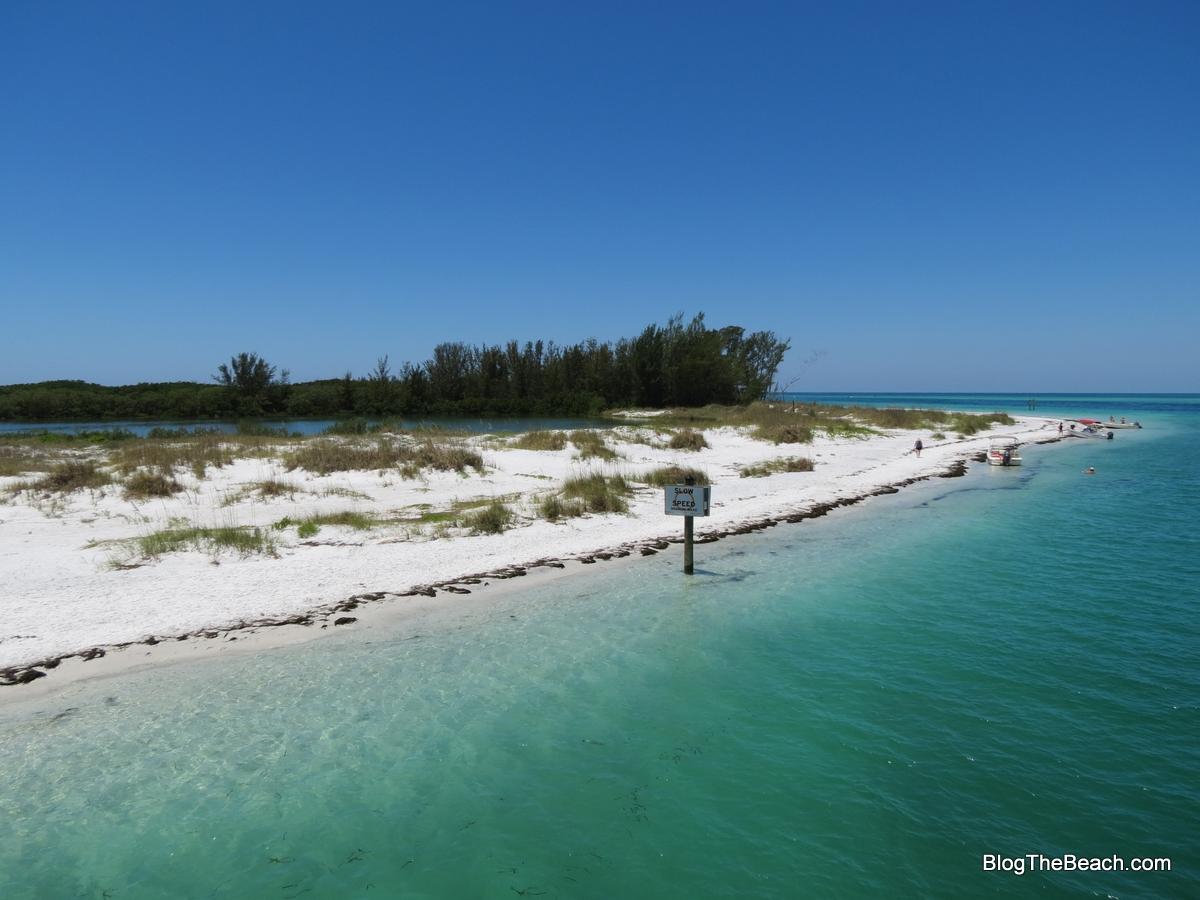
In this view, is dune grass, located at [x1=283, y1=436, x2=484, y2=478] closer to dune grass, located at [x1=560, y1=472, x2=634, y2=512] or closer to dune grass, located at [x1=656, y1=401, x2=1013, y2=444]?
dune grass, located at [x1=560, y1=472, x2=634, y2=512]

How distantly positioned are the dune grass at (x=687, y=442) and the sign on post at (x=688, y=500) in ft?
60.7

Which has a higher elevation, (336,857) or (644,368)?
(644,368)

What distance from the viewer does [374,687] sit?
686 centimetres

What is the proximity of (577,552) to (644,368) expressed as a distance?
5729 centimetres

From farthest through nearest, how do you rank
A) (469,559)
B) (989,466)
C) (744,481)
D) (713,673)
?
(989,466) → (744,481) → (469,559) → (713,673)

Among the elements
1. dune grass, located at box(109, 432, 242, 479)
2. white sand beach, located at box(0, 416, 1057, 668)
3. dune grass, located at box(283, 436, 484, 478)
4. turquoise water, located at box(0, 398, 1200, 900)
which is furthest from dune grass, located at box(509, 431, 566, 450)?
turquoise water, located at box(0, 398, 1200, 900)

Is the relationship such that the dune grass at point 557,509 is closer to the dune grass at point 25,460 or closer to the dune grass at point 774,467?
the dune grass at point 774,467

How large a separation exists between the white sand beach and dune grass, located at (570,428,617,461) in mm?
653

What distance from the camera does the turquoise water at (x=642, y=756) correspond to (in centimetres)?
429

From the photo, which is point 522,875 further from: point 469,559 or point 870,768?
point 469,559

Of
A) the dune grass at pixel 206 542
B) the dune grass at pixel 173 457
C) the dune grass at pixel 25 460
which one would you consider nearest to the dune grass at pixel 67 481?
the dune grass at pixel 173 457

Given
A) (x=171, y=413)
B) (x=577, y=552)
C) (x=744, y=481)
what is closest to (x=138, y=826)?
(x=577, y=552)

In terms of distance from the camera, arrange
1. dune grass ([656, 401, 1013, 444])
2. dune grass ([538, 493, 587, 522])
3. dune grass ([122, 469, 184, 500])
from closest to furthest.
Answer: dune grass ([538, 493, 587, 522])
dune grass ([122, 469, 184, 500])
dune grass ([656, 401, 1013, 444])

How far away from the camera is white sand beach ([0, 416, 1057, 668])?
339 inches
